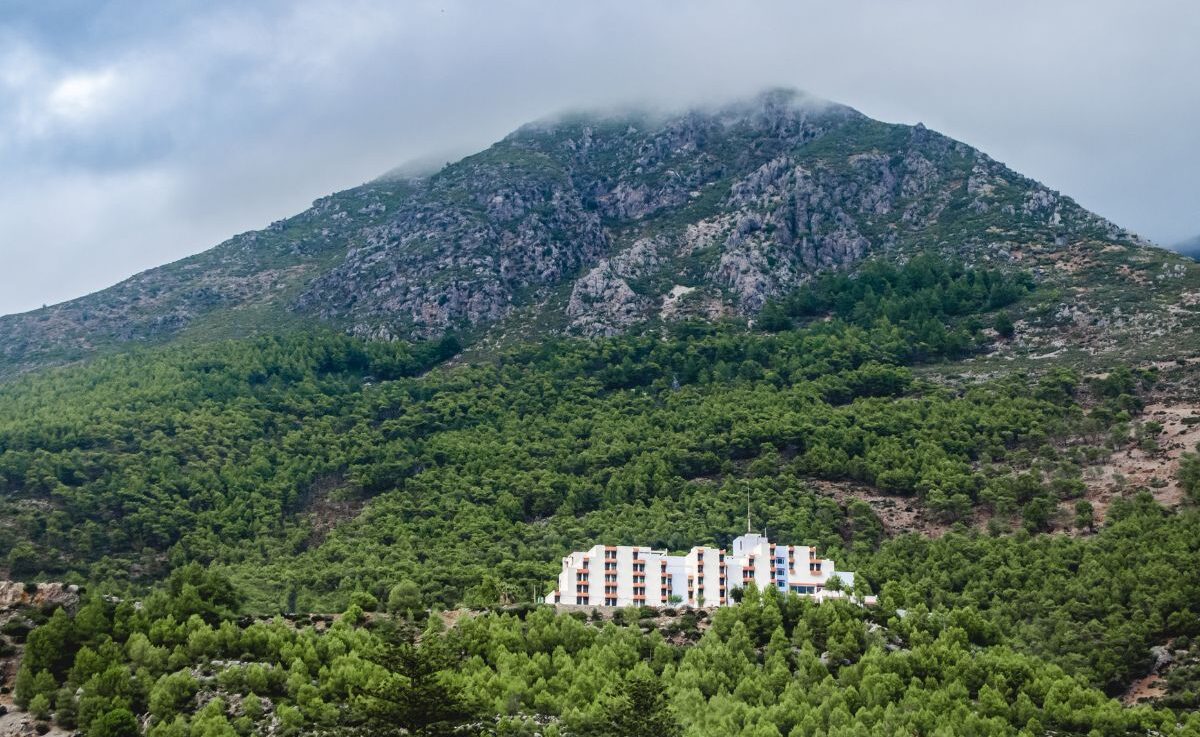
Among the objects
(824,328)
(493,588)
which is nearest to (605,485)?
(493,588)

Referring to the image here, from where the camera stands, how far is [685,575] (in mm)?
85250

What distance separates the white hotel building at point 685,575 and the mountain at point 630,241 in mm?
66163

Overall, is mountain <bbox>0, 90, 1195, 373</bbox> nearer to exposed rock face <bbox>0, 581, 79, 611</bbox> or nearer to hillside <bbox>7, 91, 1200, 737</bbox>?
hillside <bbox>7, 91, 1200, 737</bbox>

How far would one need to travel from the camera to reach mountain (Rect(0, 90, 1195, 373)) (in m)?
154

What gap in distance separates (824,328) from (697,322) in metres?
15.4

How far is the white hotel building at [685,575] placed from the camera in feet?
277

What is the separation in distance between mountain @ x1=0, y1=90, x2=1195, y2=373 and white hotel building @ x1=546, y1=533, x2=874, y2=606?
66163mm

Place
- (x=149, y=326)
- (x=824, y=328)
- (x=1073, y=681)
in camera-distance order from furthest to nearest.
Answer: (x=149, y=326)
(x=824, y=328)
(x=1073, y=681)

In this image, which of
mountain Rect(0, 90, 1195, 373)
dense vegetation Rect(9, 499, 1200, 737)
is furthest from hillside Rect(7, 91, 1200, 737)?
mountain Rect(0, 90, 1195, 373)

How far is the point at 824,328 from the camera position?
14438 centimetres

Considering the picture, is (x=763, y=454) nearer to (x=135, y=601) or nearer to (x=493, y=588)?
(x=493, y=588)

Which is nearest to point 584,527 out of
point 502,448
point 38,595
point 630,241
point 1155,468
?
point 502,448

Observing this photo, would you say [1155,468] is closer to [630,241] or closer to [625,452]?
[625,452]

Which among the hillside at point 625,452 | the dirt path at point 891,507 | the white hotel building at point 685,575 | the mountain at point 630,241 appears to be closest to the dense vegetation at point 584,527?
the hillside at point 625,452
